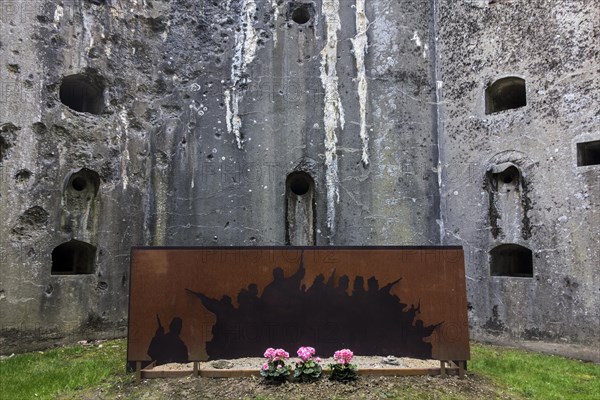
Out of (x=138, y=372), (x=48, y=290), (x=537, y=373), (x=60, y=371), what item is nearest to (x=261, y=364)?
(x=138, y=372)

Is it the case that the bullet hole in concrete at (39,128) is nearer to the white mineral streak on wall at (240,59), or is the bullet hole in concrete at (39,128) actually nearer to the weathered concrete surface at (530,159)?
the white mineral streak on wall at (240,59)

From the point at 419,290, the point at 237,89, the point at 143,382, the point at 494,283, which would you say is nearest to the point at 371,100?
the point at 237,89

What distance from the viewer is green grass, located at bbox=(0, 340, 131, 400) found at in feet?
18.6

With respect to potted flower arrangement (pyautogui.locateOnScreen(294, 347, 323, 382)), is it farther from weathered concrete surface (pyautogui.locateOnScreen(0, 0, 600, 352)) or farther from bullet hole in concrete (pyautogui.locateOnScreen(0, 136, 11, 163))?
bullet hole in concrete (pyautogui.locateOnScreen(0, 136, 11, 163))

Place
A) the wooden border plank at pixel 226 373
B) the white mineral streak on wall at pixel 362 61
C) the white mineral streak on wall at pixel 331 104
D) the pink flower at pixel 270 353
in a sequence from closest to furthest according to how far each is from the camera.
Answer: the pink flower at pixel 270 353 < the wooden border plank at pixel 226 373 < the white mineral streak on wall at pixel 331 104 < the white mineral streak on wall at pixel 362 61

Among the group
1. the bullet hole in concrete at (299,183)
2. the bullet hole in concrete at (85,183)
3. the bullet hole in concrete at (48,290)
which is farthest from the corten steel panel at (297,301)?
the bullet hole in concrete at (299,183)

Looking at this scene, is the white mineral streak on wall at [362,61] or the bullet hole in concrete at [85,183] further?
the white mineral streak on wall at [362,61]

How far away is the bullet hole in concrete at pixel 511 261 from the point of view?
891 cm

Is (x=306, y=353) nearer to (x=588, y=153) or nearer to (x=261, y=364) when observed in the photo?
(x=261, y=364)

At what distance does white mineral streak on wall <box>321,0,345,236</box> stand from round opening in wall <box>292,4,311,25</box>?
0.35 metres

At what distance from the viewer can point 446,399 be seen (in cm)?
511

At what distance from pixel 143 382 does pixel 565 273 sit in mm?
6493

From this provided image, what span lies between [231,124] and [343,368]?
5819 mm

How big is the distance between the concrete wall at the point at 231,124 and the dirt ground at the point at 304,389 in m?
3.53
